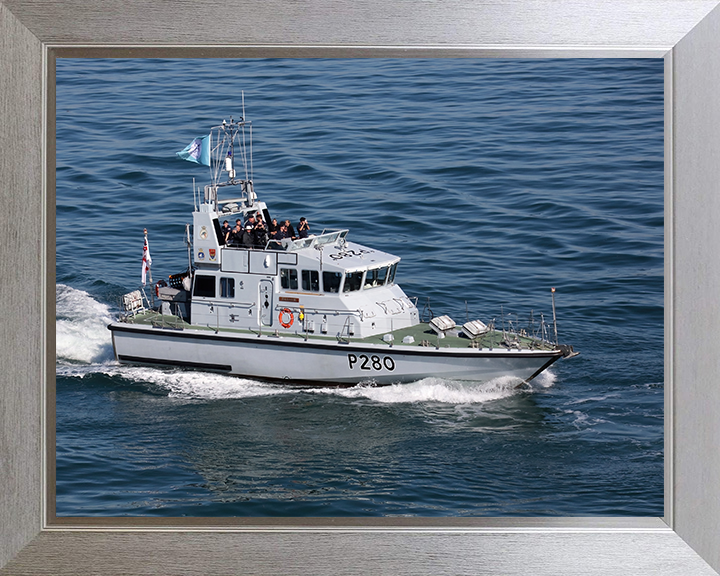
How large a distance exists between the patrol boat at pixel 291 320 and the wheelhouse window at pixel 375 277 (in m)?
0.02

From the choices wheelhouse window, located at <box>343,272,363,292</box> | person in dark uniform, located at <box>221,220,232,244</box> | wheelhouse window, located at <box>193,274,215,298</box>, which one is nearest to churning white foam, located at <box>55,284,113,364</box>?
wheelhouse window, located at <box>193,274,215,298</box>

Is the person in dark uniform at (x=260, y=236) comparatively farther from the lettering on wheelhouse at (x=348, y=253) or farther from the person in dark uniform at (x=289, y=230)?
the lettering on wheelhouse at (x=348, y=253)

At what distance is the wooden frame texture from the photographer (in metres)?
6.09

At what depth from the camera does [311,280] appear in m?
15.1

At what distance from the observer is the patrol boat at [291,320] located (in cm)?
1409

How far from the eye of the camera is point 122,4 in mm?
6098

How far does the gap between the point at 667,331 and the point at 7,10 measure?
4675 millimetres

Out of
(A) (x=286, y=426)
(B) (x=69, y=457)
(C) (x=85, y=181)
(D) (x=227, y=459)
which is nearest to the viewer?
(B) (x=69, y=457)

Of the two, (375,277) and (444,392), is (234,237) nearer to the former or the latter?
(375,277)

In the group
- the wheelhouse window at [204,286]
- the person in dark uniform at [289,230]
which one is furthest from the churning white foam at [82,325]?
the person in dark uniform at [289,230]

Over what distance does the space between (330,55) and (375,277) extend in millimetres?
9137

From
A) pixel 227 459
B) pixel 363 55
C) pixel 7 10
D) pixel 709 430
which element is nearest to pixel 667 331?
pixel 709 430

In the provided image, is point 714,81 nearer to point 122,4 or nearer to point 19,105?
point 122,4

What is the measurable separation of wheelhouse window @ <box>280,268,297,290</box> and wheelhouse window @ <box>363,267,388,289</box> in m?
1.12
